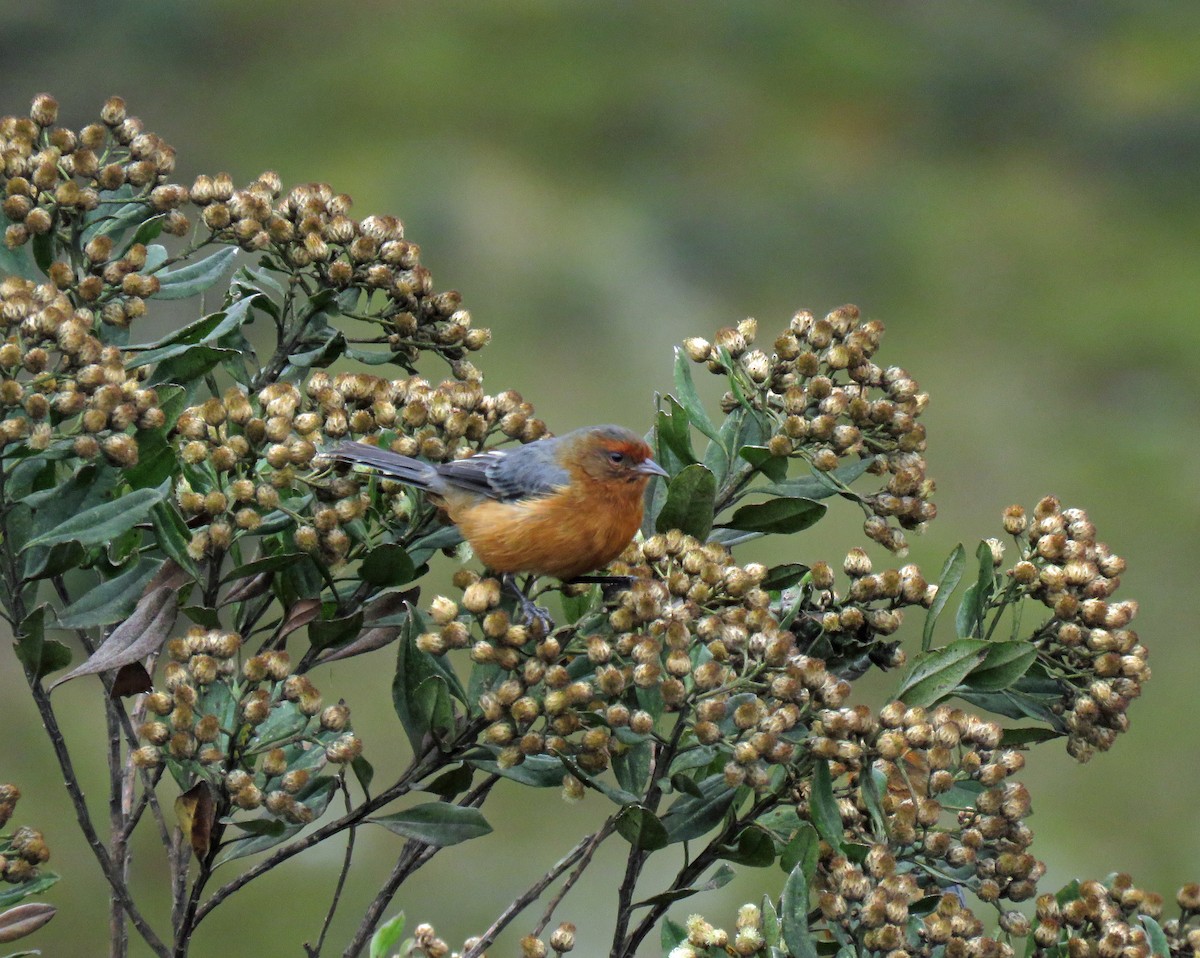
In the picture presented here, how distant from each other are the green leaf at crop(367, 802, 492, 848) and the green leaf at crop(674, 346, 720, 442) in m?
0.64

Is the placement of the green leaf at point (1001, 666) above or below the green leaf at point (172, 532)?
above

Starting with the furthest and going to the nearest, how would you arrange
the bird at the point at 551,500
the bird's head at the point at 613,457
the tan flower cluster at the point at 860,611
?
1. the bird's head at the point at 613,457
2. the bird at the point at 551,500
3. the tan flower cluster at the point at 860,611

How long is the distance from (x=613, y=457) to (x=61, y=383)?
1186mm

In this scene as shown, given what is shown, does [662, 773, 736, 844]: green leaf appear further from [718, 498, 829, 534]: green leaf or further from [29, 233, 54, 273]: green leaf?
[29, 233, 54, 273]: green leaf

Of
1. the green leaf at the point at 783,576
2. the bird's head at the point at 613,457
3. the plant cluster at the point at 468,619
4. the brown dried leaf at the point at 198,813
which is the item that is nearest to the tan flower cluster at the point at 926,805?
the plant cluster at the point at 468,619

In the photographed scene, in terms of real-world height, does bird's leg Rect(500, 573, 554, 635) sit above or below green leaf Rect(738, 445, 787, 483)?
below

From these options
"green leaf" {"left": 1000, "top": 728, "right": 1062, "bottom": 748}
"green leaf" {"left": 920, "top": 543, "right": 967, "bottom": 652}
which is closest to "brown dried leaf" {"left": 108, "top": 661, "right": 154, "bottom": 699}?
"green leaf" {"left": 920, "top": 543, "right": 967, "bottom": 652}

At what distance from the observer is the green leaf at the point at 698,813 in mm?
1847

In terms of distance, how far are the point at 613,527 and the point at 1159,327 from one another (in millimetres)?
6766

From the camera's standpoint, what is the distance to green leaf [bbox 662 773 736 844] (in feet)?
6.06

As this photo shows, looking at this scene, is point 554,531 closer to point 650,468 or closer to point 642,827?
point 650,468

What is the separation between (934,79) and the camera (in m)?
9.68

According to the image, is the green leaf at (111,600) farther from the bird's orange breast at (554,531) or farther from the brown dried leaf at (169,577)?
the bird's orange breast at (554,531)

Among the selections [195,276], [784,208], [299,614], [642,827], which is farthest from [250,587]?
[784,208]
